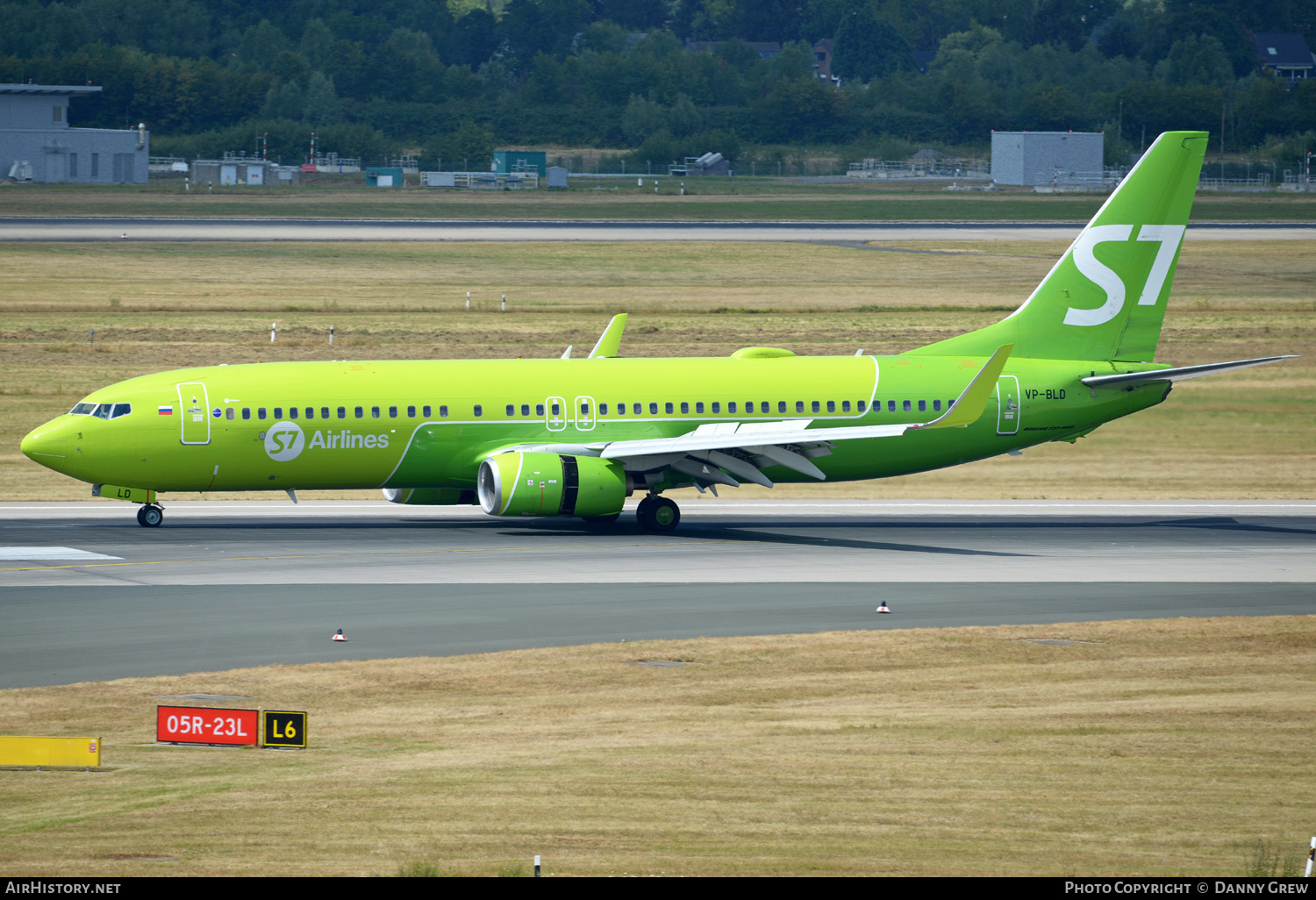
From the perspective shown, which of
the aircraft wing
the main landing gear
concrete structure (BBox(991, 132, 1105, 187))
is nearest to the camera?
the aircraft wing

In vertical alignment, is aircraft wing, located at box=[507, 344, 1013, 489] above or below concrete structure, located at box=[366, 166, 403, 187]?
below

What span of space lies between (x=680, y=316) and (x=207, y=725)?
64549 mm

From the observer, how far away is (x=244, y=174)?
562 ft

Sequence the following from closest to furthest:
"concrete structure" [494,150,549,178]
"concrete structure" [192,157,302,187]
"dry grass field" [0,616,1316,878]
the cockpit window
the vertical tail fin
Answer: "dry grass field" [0,616,1316,878] → the cockpit window → the vertical tail fin → "concrete structure" [192,157,302,187] → "concrete structure" [494,150,549,178]

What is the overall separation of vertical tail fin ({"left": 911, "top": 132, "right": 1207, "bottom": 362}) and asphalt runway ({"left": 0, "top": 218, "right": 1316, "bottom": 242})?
65.3 metres

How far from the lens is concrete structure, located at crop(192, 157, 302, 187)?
6722 inches

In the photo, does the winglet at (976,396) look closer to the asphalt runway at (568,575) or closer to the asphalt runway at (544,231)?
the asphalt runway at (568,575)

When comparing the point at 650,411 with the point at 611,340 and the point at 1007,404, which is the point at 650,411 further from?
the point at 1007,404

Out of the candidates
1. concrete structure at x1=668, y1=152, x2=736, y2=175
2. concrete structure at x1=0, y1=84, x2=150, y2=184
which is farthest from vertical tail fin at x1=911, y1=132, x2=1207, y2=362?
concrete structure at x1=668, y1=152, x2=736, y2=175

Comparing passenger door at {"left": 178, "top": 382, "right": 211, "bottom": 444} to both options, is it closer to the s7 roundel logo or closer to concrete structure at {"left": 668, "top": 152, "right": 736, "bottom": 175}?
the s7 roundel logo

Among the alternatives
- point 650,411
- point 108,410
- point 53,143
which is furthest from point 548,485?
point 53,143

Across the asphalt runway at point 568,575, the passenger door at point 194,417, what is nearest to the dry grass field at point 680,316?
the asphalt runway at point 568,575

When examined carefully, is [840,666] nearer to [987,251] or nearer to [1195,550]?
[1195,550]

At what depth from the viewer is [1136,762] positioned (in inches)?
851
